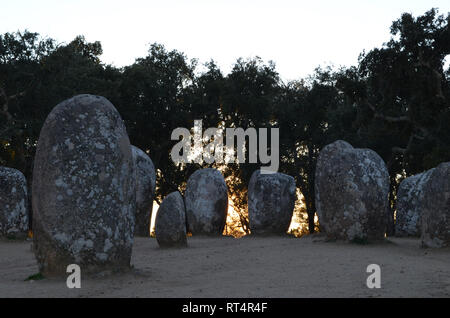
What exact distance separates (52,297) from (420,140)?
23.7 m

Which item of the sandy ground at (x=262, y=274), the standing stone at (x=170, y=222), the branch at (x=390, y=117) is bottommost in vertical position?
the sandy ground at (x=262, y=274)

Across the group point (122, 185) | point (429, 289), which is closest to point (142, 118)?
point (122, 185)

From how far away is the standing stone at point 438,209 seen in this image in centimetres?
1304

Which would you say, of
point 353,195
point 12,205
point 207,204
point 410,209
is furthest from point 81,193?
point 410,209

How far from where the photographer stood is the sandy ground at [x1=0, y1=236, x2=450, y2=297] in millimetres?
7469

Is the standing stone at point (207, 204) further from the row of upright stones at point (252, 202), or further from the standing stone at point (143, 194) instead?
the standing stone at point (143, 194)

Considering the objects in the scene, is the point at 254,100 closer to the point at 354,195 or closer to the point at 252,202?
the point at 252,202

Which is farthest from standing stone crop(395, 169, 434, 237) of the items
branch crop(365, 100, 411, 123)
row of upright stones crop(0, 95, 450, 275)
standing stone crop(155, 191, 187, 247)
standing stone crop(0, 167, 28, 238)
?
standing stone crop(0, 167, 28, 238)

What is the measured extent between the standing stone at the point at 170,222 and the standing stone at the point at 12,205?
6550 mm

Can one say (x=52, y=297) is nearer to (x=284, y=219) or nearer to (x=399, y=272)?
(x=399, y=272)

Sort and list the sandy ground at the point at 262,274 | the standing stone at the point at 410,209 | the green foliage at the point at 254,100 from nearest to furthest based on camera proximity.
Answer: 1. the sandy ground at the point at 262,274
2. the standing stone at the point at 410,209
3. the green foliage at the point at 254,100

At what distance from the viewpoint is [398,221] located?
20266 millimetres

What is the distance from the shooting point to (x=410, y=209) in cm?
2008

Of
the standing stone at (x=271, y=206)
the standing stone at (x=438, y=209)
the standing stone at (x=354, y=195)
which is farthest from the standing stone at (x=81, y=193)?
the standing stone at (x=271, y=206)
